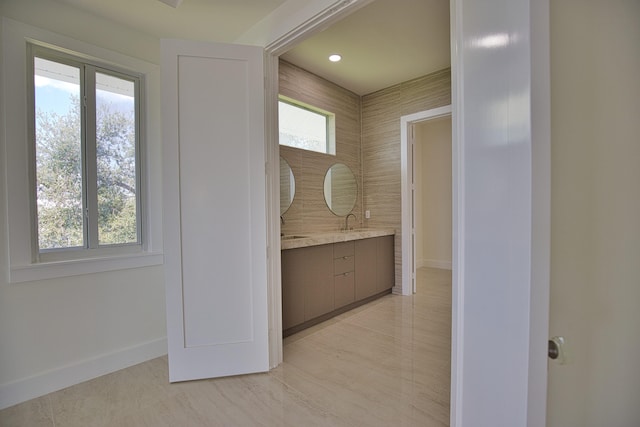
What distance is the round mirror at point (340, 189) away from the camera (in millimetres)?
3762

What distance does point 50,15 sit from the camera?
6.31ft

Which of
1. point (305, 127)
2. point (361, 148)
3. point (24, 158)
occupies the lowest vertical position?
point (24, 158)

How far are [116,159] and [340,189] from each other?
2.54 meters

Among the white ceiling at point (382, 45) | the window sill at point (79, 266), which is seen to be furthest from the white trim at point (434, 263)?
the window sill at point (79, 266)

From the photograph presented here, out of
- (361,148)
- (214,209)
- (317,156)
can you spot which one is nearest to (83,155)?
(214,209)

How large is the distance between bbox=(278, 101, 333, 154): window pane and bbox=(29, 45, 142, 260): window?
1455 mm

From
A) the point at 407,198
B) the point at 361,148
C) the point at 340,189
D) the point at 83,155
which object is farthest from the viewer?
the point at 361,148

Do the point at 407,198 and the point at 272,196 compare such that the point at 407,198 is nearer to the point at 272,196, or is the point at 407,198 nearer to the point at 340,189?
the point at 340,189

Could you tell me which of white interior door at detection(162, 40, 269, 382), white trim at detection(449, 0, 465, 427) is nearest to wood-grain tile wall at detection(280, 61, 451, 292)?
white interior door at detection(162, 40, 269, 382)

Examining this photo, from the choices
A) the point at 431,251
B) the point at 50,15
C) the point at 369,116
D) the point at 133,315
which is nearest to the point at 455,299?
the point at 133,315

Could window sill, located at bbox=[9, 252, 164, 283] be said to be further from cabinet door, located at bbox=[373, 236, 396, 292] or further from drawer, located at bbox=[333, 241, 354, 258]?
cabinet door, located at bbox=[373, 236, 396, 292]

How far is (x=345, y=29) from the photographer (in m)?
2.58

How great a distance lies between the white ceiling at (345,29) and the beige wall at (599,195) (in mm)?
2049

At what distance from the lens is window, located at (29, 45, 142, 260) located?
6.34ft
